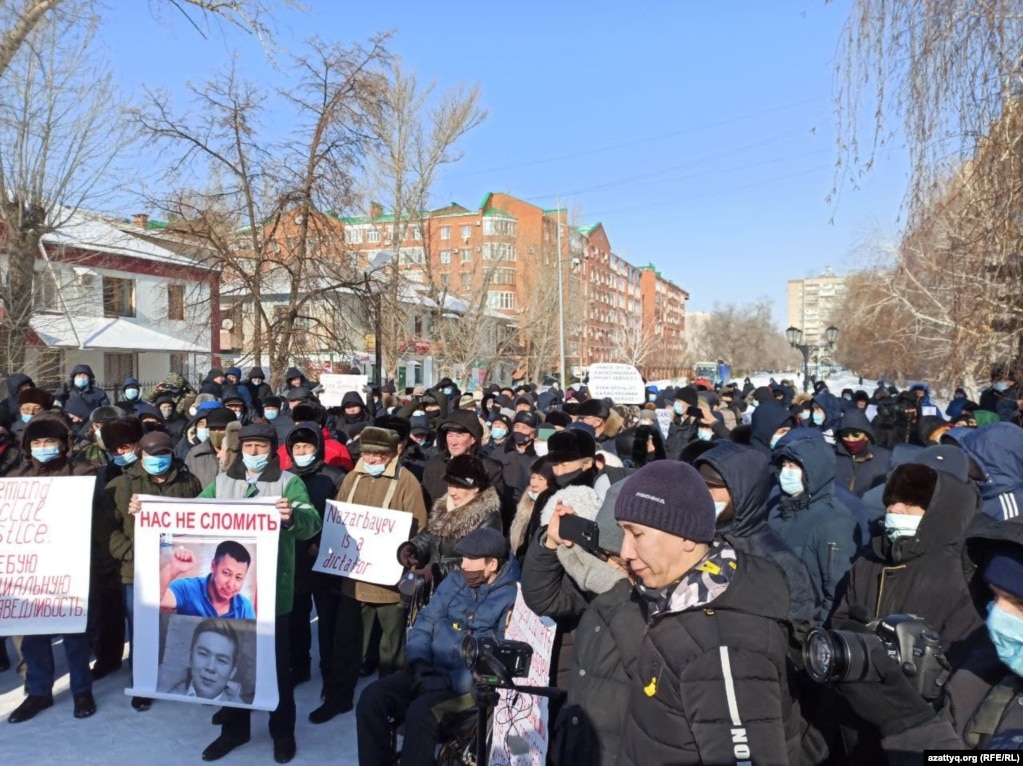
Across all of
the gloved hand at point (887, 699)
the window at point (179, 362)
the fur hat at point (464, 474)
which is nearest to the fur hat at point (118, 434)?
the fur hat at point (464, 474)

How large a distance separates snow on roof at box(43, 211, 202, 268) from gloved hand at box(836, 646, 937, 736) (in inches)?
538

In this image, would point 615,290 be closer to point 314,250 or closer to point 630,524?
point 314,250

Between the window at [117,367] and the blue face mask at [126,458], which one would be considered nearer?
the blue face mask at [126,458]

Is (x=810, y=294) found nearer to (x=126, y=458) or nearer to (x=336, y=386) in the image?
(x=336, y=386)

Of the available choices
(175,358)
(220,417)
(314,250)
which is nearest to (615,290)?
(175,358)

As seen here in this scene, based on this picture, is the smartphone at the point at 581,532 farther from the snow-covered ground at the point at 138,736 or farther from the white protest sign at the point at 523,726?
the snow-covered ground at the point at 138,736

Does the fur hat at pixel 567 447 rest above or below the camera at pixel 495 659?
above

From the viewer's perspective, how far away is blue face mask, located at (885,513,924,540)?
3136mm

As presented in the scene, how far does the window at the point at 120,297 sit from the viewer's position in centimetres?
2816

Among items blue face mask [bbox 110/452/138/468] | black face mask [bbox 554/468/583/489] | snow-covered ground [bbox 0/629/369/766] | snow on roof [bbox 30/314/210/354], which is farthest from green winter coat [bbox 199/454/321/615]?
snow on roof [bbox 30/314/210/354]

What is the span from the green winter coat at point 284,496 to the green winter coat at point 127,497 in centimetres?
37

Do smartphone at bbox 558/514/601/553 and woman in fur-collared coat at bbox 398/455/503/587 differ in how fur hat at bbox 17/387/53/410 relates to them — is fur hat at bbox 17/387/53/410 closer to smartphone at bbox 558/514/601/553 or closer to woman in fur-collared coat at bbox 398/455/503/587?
woman in fur-collared coat at bbox 398/455/503/587

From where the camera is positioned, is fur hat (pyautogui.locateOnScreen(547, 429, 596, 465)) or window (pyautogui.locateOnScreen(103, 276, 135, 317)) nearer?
fur hat (pyautogui.locateOnScreen(547, 429, 596, 465))

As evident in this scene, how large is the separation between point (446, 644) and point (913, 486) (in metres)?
2.42
